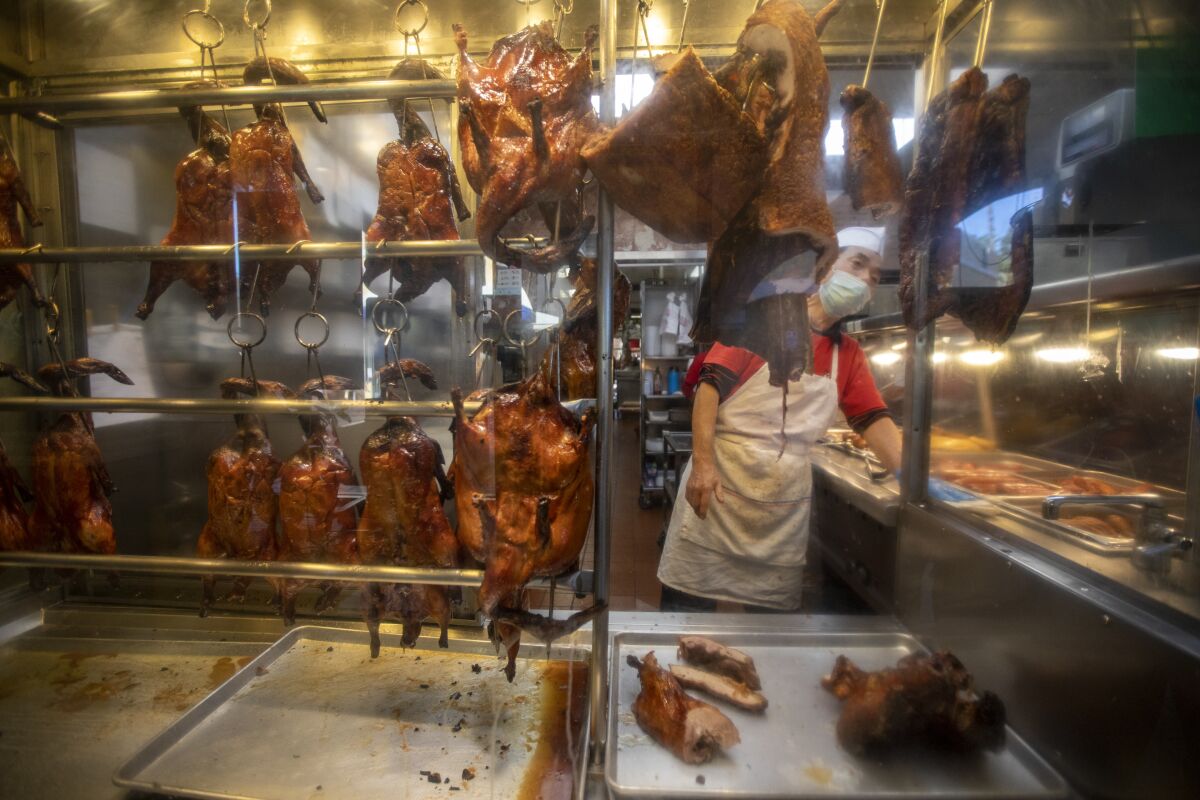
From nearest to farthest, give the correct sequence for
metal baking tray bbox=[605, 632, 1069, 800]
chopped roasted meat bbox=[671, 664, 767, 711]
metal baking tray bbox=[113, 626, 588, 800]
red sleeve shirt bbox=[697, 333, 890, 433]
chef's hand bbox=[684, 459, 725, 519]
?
metal baking tray bbox=[605, 632, 1069, 800] < metal baking tray bbox=[113, 626, 588, 800] < chopped roasted meat bbox=[671, 664, 767, 711] < red sleeve shirt bbox=[697, 333, 890, 433] < chef's hand bbox=[684, 459, 725, 519]

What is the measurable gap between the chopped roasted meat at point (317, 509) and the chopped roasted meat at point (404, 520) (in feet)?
0.34

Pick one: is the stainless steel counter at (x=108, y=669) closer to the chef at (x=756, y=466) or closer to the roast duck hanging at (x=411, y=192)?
the chef at (x=756, y=466)

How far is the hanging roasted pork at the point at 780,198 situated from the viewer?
4.53 ft

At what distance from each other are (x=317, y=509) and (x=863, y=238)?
2092 mm

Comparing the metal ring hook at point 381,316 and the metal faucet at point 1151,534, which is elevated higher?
the metal ring hook at point 381,316

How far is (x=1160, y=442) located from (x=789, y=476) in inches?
48.1

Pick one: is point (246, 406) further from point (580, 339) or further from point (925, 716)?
point (925, 716)

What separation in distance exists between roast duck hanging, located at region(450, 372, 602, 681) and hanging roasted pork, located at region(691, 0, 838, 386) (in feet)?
1.92

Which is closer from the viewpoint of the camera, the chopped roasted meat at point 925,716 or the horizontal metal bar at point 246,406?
the chopped roasted meat at point 925,716

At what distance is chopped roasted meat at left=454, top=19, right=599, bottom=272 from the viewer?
1.47 metres

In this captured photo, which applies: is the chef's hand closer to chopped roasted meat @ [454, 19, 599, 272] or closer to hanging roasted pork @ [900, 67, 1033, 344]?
hanging roasted pork @ [900, 67, 1033, 344]

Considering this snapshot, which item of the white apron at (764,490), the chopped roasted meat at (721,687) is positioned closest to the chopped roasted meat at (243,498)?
the chopped roasted meat at (721,687)

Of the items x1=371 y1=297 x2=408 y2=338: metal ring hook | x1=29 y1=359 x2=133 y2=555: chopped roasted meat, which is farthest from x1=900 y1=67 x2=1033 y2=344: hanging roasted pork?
x1=29 y1=359 x2=133 y2=555: chopped roasted meat

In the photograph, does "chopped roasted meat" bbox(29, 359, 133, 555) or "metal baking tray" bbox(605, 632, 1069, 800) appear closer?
"metal baking tray" bbox(605, 632, 1069, 800)
